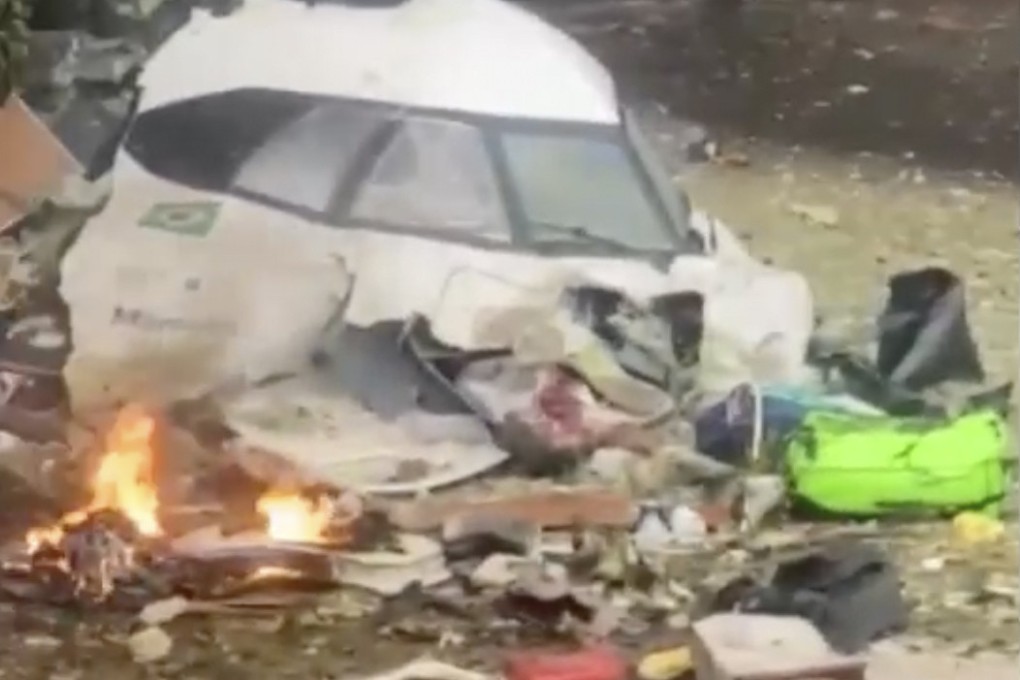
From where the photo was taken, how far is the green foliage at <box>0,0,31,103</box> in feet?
4.52

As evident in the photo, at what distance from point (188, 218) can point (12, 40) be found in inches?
7.1

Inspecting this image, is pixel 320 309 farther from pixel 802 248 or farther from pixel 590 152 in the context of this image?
pixel 802 248

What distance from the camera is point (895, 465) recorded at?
135 cm

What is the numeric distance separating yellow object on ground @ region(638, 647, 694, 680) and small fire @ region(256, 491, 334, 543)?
0.80 ft

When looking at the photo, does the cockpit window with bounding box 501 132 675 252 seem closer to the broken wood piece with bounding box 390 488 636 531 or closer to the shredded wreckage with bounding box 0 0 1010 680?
the shredded wreckage with bounding box 0 0 1010 680

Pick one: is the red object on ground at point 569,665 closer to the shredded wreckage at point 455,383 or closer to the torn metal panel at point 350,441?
the shredded wreckage at point 455,383

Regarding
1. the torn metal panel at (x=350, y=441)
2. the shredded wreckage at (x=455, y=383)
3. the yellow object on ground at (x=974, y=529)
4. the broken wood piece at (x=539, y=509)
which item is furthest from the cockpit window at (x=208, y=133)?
the yellow object on ground at (x=974, y=529)

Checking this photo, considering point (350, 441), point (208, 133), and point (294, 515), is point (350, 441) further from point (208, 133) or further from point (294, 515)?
point (208, 133)

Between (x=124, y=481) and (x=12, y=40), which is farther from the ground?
(x=12, y=40)

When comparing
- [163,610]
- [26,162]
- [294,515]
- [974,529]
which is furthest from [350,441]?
[974,529]

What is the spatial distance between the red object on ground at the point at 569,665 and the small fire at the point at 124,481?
276 millimetres

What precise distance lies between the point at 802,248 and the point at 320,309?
13.6 inches

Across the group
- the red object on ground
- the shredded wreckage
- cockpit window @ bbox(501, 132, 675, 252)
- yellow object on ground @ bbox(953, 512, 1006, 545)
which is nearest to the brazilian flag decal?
the shredded wreckage

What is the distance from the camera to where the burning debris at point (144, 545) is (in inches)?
53.5
